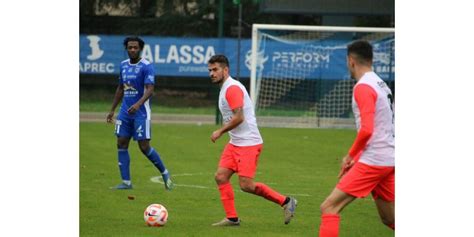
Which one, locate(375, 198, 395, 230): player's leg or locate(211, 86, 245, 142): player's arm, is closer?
locate(375, 198, 395, 230): player's leg

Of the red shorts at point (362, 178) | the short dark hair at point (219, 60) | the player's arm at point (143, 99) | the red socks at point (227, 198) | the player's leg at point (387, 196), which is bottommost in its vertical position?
the red socks at point (227, 198)

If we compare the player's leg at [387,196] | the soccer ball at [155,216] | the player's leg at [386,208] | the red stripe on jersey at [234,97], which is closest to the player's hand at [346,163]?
the player's leg at [387,196]

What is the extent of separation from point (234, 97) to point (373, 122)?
2.60 meters

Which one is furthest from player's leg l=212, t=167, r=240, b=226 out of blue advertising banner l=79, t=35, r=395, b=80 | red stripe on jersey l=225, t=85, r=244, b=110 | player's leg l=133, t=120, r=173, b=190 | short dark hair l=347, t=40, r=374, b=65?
blue advertising banner l=79, t=35, r=395, b=80

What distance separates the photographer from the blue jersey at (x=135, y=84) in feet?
46.6

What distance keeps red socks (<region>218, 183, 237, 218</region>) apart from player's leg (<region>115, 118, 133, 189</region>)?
3426 millimetres

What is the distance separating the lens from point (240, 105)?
428 inches

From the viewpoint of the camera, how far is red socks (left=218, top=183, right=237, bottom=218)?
11.0 m

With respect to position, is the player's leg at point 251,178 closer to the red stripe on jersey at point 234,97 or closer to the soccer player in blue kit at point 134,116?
the red stripe on jersey at point 234,97

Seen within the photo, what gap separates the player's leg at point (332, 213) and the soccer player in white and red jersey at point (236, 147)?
2.24 metres

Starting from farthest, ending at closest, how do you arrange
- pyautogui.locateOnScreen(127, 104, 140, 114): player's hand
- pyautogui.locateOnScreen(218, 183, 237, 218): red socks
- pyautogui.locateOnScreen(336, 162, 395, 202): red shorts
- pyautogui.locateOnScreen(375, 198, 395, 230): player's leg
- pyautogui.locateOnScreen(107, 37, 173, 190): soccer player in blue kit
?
pyautogui.locateOnScreen(107, 37, 173, 190): soccer player in blue kit
pyautogui.locateOnScreen(127, 104, 140, 114): player's hand
pyautogui.locateOnScreen(218, 183, 237, 218): red socks
pyautogui.locateOnScreen(375, 198, 395, 230): player's leg
pyautogui.locateOnScreen(336, 162, 395, 202): red shorts

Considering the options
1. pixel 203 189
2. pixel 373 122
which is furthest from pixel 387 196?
pixel 203 189

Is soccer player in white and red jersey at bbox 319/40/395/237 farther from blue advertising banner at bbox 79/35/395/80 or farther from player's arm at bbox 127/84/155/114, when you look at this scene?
blue advertising banner at bbox 79/35/395/80

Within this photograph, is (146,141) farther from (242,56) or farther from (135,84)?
(242,56)
